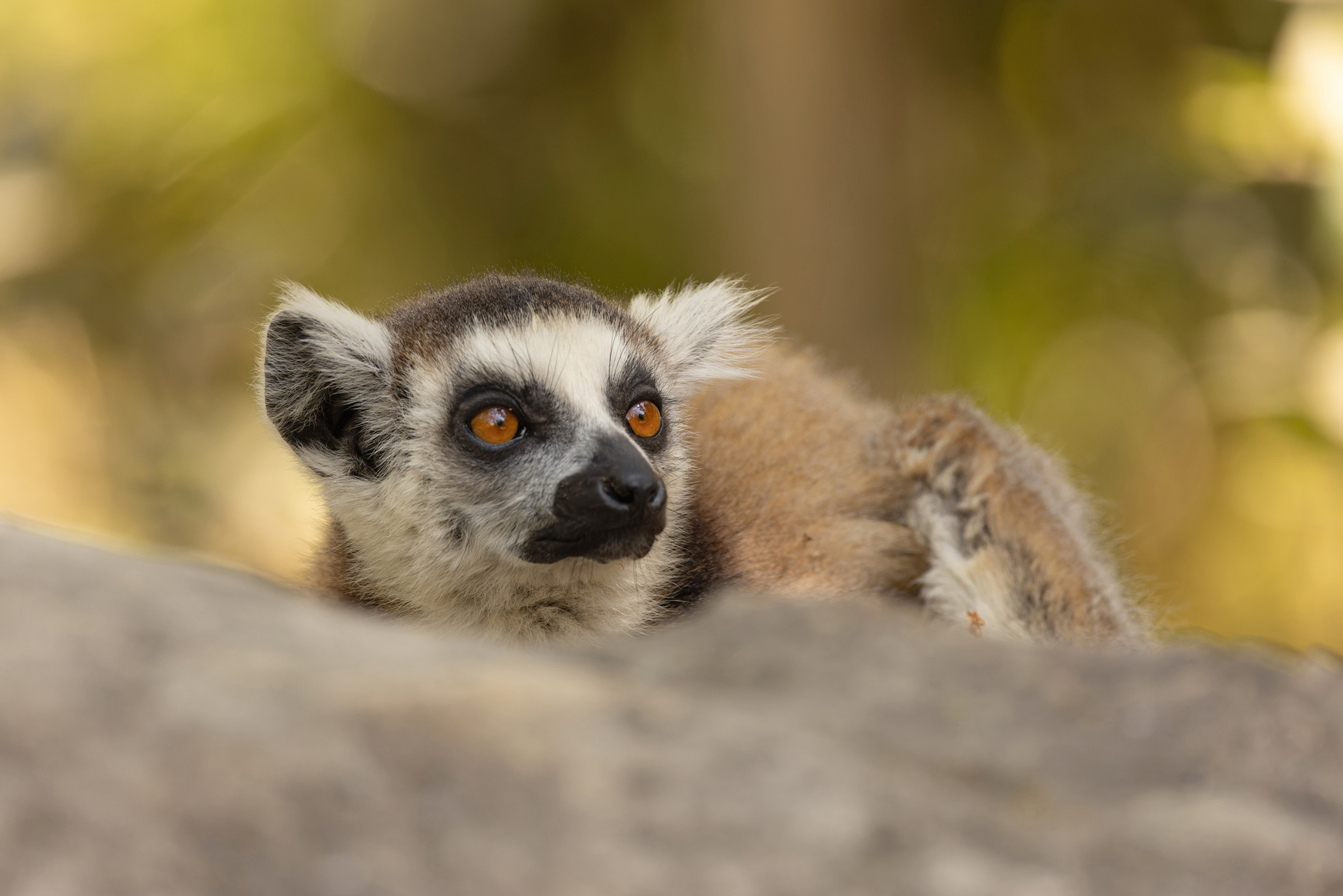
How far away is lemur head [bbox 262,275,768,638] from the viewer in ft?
10.4

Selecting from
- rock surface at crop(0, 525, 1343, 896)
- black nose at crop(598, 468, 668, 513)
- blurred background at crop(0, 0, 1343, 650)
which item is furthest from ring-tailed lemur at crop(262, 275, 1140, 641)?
blurred background at crop(0, 0, 1343, 650)

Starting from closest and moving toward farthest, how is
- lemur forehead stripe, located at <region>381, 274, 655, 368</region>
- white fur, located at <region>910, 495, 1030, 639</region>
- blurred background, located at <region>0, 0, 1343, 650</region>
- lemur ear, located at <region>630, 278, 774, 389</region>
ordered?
lemur forehead stripe, located at <region>381, 274, 655, 368</region> → white fur, located at <region>910, 495, 1030, 639</region> → lemur ear, located at <region>630, 278, 774, 389</region> → blurred background, located at <region>0, 0, 1343, 650</region>

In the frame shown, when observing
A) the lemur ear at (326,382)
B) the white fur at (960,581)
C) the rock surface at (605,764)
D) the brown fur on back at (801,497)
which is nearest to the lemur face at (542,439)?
the lemur ear at (326,382)

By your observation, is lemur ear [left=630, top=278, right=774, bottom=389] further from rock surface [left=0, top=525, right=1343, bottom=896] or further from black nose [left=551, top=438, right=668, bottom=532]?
rock surface [left=0, top=525, right=1343, bottom=896]

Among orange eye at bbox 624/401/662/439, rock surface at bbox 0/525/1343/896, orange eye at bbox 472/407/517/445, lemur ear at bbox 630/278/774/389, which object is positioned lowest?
rock surface at bbox 0/525/1343/896

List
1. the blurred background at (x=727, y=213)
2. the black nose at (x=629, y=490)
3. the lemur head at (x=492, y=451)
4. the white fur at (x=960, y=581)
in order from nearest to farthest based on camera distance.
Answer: the black nose at (x=629, y=490), the lemur head at (x=492, y=451), the white fur at (x=960, y=581), the blurred background at (x=727, y=213)

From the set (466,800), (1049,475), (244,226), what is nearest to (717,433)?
(1049,475)

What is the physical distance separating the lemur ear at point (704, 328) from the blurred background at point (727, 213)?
2.75 meters

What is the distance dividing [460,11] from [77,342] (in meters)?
3.69

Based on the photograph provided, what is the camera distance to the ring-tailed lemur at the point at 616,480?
329 cm

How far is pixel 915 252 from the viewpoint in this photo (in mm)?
8039

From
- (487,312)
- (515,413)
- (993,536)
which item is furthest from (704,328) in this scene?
(993,536)

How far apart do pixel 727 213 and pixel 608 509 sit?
209 inches

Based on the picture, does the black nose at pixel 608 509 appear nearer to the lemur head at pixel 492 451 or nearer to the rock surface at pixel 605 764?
the lemur head at pixel 492 451
